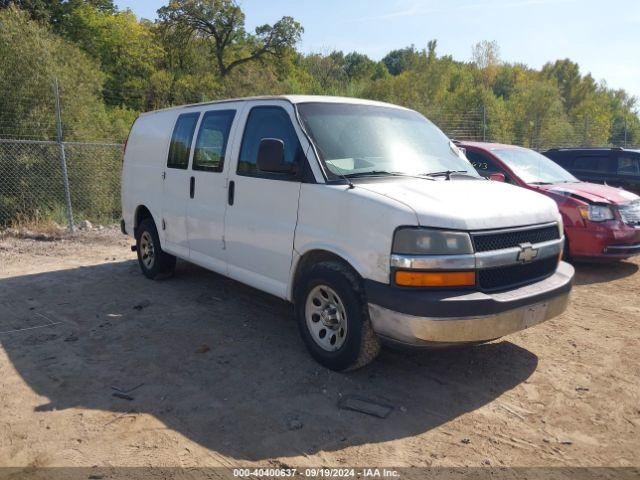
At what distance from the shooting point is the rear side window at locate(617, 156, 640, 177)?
989 centimetres

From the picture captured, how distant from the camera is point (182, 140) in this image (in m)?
5.89

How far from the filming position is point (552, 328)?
16.8ft

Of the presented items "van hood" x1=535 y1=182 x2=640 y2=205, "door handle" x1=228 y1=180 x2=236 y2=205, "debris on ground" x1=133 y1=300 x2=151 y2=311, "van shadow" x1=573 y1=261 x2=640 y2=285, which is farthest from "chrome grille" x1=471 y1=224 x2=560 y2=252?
"debris on ground" x1=133 y1=300 x2=151 y2=311

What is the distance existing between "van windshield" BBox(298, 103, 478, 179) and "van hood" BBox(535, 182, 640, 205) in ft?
10.6

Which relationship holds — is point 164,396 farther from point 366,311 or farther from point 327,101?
point 327,101

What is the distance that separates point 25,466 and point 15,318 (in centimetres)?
290

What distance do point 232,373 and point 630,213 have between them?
244 inches

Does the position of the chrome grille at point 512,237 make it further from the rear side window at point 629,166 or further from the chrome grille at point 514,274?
the rear side window at point 629,166

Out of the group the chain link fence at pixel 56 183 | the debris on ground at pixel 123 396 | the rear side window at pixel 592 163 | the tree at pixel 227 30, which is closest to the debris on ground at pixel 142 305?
the debris on ground at pixel 123 396

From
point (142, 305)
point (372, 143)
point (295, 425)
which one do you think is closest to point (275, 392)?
point (295, 425)

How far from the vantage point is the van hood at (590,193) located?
286 inches

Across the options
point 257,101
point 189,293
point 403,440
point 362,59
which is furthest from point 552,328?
point 362,59

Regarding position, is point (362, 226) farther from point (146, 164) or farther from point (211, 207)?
point (146, 164)

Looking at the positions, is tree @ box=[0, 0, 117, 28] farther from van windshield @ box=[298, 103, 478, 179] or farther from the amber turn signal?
the amber turn signal
